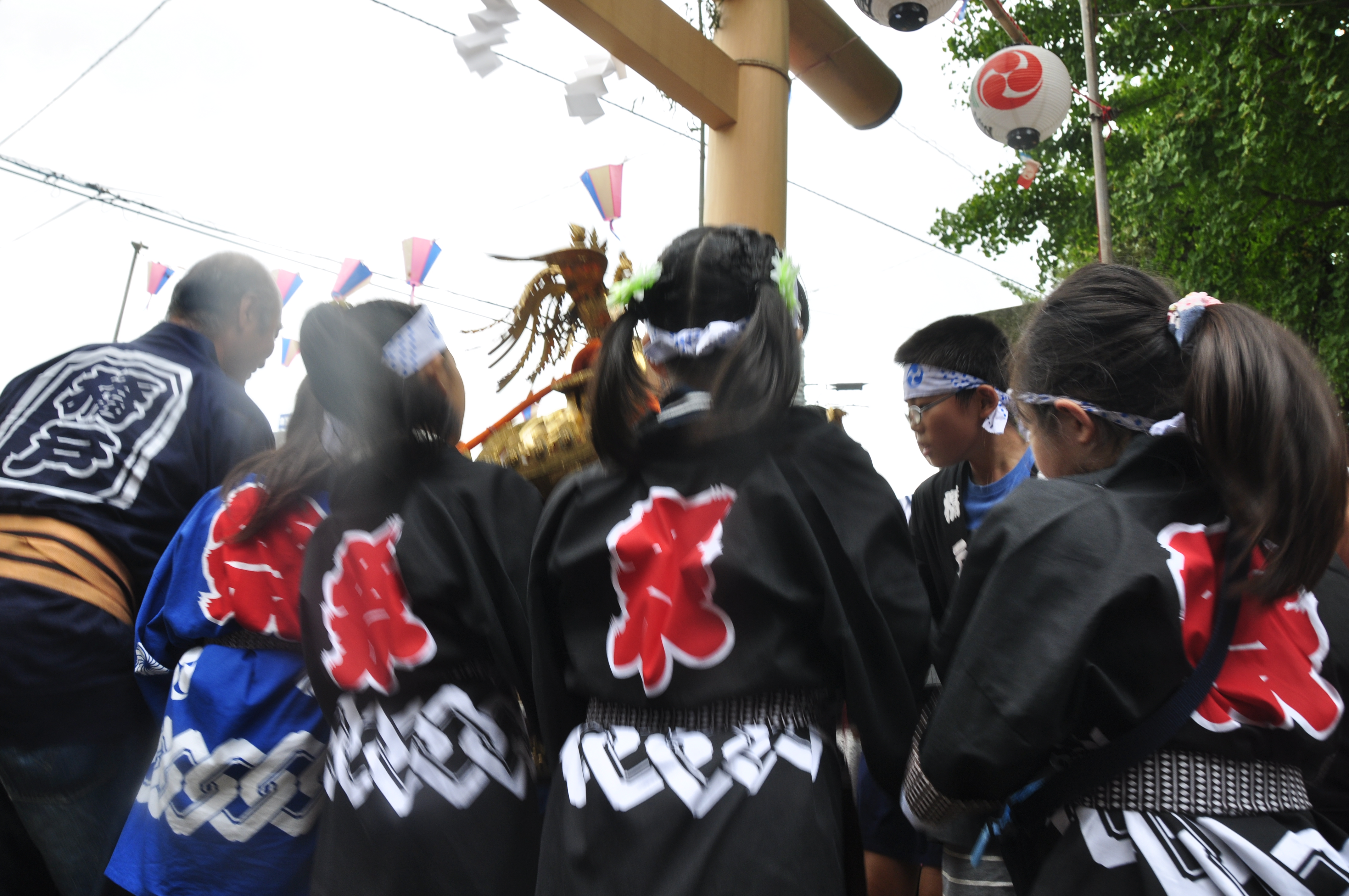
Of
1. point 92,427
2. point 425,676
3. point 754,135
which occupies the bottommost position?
point 425,676

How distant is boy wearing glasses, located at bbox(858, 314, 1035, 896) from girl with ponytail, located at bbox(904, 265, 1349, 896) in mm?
1111

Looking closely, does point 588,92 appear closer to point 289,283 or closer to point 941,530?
point 941,530

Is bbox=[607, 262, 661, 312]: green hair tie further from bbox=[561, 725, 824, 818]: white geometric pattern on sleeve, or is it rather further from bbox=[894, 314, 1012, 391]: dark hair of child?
bbox=[894, 314, 1012, 391]: dark hair of child

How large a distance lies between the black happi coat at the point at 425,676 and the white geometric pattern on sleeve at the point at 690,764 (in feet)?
0.96

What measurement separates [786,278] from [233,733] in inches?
57.7

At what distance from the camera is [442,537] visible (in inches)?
66.8

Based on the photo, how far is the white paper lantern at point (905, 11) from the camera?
14.2 ft

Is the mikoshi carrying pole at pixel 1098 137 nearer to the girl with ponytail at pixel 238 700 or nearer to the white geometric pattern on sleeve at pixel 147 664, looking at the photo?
the girl with ponytail at pixel 238 700

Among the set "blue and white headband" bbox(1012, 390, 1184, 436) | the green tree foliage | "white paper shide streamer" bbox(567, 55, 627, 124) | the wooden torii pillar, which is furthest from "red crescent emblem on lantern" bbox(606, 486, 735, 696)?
the green tree foliage

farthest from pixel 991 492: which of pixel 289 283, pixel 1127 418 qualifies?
pixel 289 283

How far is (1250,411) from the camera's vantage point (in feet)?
3.99

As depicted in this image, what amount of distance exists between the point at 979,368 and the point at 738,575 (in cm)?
143

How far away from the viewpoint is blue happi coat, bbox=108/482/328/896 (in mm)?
1804

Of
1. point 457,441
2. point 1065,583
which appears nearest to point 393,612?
point 457,441
